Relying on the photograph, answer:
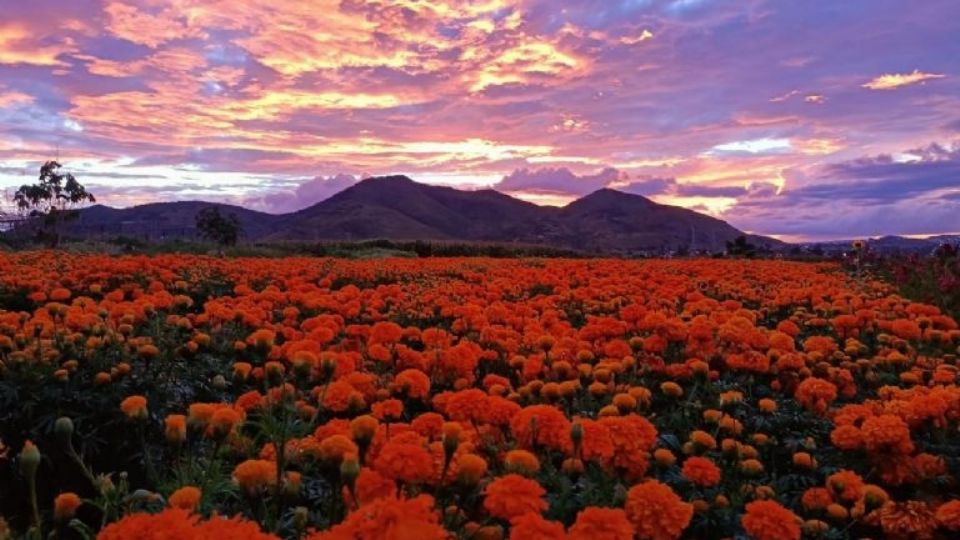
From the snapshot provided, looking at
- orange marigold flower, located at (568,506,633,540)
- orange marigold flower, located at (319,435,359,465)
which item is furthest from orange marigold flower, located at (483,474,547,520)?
orange marigold flower, located at (319,435,359,465)

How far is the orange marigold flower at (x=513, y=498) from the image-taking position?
5.80ft

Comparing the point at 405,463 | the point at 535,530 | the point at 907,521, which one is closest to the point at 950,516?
the point at 907,521

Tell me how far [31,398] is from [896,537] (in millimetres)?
3827

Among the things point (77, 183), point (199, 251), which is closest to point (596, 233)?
point (77, 183)

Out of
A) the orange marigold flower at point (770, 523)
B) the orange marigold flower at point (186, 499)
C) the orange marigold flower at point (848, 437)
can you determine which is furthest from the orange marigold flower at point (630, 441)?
the orange marigold flower at point (186, 499)

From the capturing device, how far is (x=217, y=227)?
49875 millimetres

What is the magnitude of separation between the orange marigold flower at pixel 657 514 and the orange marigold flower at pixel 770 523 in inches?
13.0

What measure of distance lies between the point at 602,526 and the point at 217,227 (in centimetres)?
5130

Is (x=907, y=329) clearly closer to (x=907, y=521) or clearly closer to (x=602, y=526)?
(x=907, y=521)

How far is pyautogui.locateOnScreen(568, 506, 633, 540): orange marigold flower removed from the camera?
1631 mm

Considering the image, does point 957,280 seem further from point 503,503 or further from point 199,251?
point 199,251

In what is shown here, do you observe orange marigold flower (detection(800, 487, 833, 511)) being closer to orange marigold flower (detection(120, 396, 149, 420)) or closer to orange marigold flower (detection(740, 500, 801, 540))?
orange marigold flower (detection(740, 500, 801, 540))

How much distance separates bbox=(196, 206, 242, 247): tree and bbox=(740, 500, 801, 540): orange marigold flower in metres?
48.5

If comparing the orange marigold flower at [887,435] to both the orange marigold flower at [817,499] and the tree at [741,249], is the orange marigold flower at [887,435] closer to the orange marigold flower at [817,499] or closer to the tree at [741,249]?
the orange marigold flower at [817,499]
